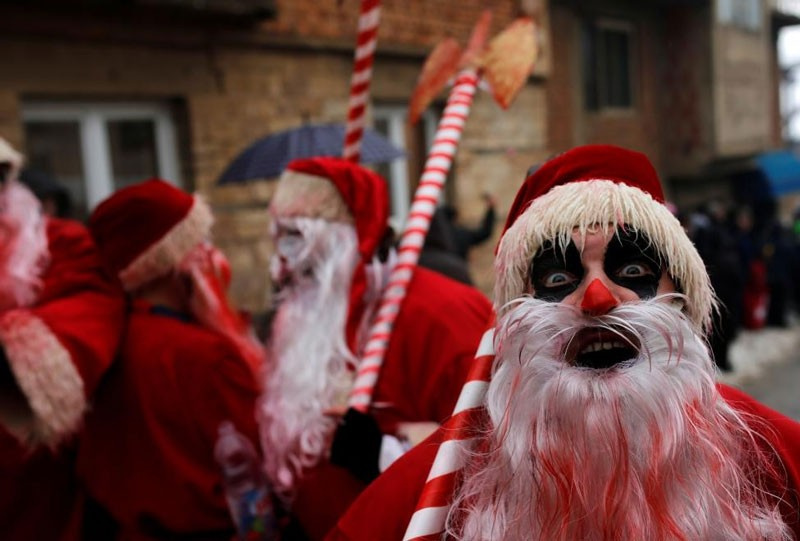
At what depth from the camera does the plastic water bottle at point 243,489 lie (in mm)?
2369

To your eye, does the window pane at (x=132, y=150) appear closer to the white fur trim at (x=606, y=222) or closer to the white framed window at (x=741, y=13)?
the white fur trim at (x=606, y=222)

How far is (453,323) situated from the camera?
221 cm

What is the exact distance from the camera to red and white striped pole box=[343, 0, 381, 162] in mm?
2608

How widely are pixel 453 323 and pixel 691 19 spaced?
13.7 m

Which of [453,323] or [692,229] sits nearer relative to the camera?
[453,323]

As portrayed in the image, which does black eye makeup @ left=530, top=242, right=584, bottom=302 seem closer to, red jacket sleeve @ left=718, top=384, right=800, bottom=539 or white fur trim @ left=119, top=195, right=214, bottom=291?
red jacket sleeve @ left=718, top=384, right=800, bottom=539

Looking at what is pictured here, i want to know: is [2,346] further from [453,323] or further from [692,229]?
[692,229]

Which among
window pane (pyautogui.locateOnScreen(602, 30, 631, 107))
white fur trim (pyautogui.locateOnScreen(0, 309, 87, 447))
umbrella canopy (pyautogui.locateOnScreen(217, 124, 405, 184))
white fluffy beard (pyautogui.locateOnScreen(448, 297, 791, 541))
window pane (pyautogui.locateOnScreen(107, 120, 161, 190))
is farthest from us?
window pane (pyautogui.locateOnScreen(602, 30, 631, 107))

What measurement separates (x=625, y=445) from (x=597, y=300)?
23 cm

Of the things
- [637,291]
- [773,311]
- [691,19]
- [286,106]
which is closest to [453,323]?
[637,291]

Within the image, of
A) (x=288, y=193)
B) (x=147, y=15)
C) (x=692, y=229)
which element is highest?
(x=147, y=15)

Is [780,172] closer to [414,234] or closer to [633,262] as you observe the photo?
[414,234]

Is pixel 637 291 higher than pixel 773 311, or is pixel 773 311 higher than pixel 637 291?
pixel 637 291

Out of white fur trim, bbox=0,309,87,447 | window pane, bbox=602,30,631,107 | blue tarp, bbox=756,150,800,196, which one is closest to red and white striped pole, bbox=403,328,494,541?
white fur trim, bbox=0,309,87,447
